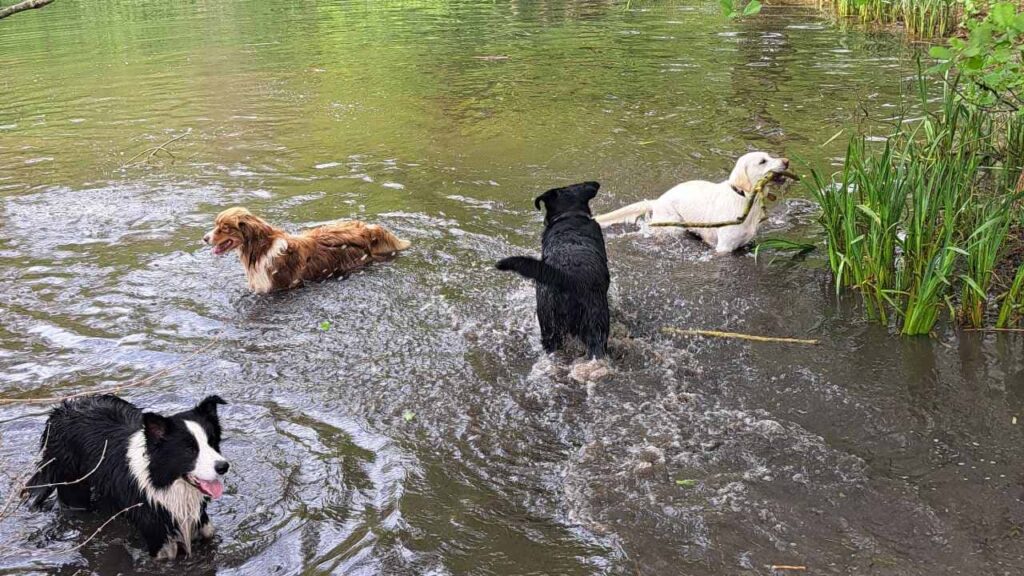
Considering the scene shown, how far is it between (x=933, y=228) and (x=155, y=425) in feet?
16.1

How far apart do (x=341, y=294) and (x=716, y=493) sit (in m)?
3.79

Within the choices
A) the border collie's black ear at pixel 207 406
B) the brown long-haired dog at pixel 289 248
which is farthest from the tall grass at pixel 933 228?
the border collie's black ear at pixel 207 406

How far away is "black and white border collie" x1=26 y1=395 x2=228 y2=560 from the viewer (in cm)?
366

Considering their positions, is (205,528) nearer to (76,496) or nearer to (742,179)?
(76,496)

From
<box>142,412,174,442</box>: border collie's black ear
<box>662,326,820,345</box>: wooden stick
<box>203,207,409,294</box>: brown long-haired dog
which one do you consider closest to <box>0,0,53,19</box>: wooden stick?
<box>142,412,174,442</box>: border collie's black ear

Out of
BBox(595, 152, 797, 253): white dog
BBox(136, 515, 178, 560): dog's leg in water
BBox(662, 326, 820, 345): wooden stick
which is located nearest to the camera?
BBox(136, 515, 178, 560): dog's leg in water

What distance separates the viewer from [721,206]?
750 centimetres

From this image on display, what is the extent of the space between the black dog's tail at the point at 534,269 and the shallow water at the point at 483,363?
0.63 metres

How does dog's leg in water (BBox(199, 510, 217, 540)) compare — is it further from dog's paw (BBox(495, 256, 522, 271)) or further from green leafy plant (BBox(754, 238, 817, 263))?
green leafy plant (BBox(754, 238, 817, 263))

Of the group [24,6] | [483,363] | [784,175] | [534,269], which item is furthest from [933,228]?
[24,6]

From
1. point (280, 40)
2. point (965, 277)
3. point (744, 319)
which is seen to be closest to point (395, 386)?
point (744, 319)

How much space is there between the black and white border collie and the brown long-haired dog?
273 centimetres

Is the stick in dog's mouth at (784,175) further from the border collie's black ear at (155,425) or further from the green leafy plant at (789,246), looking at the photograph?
the border collie's black ear at (155,425)

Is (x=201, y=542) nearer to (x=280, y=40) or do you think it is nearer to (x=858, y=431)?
(x=858, y=431)
